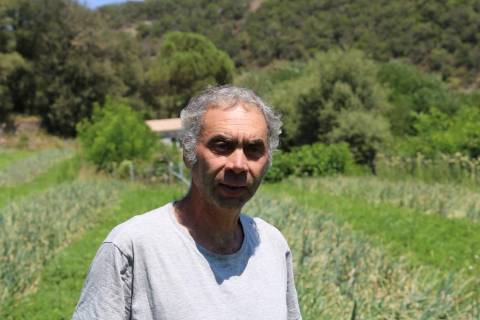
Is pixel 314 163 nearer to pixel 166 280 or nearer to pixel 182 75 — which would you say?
pixel 166 280

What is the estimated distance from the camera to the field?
4443mm

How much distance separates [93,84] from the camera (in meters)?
40.0

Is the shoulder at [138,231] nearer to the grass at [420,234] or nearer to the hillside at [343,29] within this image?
the grass at [420,234]

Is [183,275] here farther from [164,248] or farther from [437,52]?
[437,52]

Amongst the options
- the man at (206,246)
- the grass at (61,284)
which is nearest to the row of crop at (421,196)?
the grass at (61,284)

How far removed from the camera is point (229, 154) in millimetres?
1772

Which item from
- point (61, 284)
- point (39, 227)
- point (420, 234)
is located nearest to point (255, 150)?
point (61, 284)

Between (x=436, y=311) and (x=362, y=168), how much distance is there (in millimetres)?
18519

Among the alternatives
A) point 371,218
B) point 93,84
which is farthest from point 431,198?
point 93,84

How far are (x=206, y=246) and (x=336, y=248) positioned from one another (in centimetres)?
396

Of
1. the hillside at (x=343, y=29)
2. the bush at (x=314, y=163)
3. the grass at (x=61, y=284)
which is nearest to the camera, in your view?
the grass at (x=61, y=284)

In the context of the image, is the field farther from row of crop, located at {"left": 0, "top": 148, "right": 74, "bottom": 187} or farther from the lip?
row of crop, located at {"left": 0, "top": 148, "right": 74, "bottom": 187}

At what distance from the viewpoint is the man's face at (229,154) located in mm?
1765

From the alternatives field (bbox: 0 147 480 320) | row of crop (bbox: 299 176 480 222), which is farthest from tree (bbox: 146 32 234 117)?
field (bbox: 0 147 480 320)
